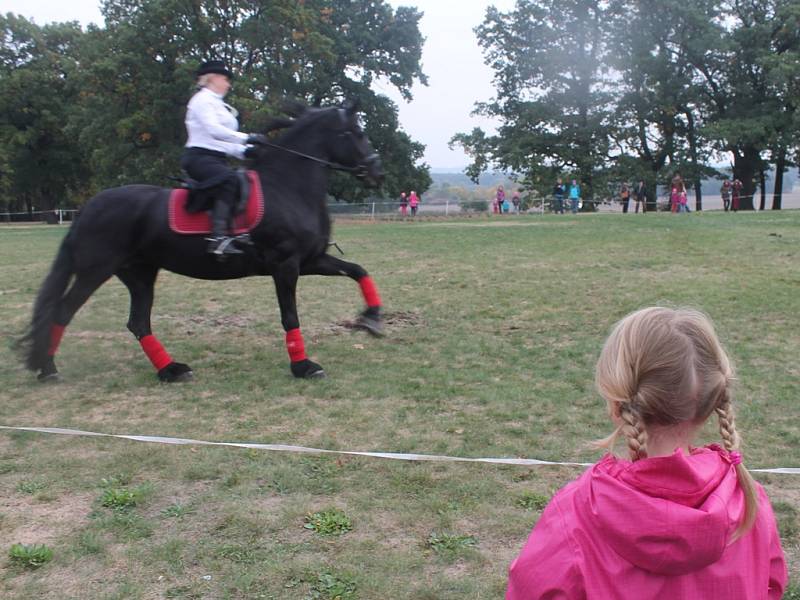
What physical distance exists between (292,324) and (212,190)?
148cm

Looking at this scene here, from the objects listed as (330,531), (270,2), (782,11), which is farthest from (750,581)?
(782,11)

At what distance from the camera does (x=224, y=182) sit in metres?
6.60

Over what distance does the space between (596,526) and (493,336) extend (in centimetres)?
677

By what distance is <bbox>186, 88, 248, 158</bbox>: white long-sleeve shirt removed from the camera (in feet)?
21.5

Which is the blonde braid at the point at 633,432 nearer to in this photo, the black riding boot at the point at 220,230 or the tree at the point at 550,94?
the black riding boot at the point at 220,230

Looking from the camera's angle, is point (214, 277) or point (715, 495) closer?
point (715, 495)

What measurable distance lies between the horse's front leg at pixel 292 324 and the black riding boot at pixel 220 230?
0.57 m

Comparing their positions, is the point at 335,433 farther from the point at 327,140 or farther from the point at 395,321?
the point at 395,321

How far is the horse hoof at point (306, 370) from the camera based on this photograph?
6801 mm

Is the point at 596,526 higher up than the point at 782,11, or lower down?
lower down

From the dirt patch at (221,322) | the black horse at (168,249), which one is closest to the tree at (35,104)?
the dirt patch at (221,322)

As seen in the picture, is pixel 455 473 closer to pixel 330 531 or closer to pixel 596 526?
pixel 330 531

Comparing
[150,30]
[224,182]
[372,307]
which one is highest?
[150,30]

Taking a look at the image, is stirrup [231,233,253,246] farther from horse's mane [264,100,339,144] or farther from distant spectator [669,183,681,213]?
distant spectator [669,183,681,213]
